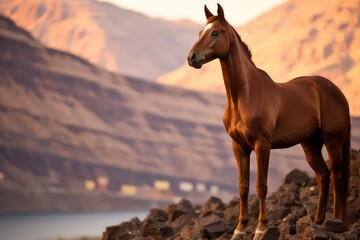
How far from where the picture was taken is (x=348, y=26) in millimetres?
152750

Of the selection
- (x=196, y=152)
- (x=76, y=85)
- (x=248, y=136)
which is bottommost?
(x=248, y=136)

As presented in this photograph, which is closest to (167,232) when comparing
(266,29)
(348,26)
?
(348,26)

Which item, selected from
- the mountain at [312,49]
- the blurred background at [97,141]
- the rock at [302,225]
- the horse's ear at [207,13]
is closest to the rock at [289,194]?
the rock at [302,225]

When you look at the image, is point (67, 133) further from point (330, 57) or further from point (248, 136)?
point (248, 136)

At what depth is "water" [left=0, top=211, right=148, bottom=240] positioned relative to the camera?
48.5 metres

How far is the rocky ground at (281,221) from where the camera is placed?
31.7 feet

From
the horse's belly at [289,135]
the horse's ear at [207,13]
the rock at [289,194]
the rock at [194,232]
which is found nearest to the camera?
the horse's belly at [289,135]

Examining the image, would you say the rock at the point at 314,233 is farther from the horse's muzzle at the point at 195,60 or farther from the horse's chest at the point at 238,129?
the horse's muzzle at the point at 195,60

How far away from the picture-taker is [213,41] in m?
9.73

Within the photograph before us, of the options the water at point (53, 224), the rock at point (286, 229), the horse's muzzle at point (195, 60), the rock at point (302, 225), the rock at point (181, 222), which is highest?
the water at point (53, 224)

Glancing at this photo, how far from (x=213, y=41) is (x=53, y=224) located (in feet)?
178

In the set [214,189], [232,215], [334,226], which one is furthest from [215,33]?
[214,189]

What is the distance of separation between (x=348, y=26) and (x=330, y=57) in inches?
476

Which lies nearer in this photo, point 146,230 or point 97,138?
point 146,230
